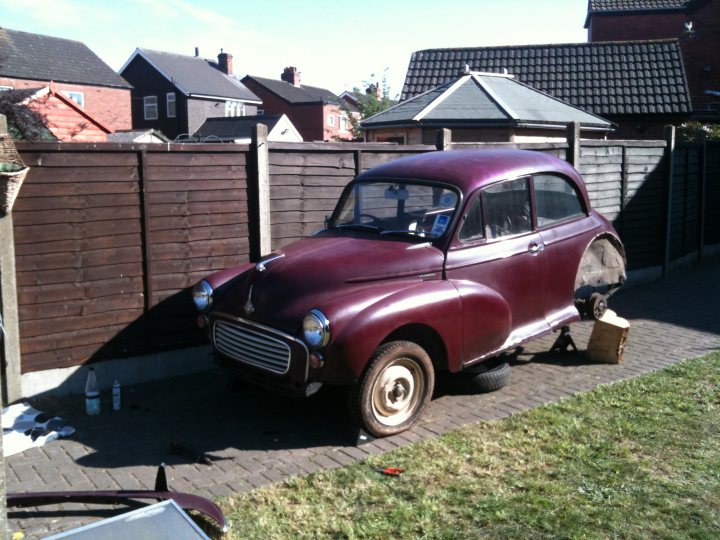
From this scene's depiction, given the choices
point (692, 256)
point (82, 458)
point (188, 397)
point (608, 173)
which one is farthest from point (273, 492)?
point (692, 256)

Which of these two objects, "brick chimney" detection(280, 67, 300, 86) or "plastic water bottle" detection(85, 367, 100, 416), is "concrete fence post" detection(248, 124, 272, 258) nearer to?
"plastic water bottle" detection(85, 367, 100, 416)

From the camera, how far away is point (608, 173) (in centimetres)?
1048

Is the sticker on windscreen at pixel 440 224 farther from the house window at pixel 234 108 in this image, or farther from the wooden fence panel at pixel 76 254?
the house window at pixel 234 108

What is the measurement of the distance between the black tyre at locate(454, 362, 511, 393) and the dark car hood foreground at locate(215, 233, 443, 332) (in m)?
1.01

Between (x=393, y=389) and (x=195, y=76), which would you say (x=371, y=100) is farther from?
(x=393, y=389)

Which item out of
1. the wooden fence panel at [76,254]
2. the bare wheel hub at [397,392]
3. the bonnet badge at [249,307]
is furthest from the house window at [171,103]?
the bare wheel hub at [397,392]

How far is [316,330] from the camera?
16.6ft

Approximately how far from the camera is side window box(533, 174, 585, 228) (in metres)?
6.91

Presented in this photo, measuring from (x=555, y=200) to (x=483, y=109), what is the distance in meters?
8.47

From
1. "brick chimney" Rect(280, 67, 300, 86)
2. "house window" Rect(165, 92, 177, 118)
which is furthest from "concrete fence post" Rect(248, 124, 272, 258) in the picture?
"brick chimney" Rect(280, 67, 300, 86)

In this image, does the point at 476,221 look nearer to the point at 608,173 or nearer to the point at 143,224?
the point at 143,224

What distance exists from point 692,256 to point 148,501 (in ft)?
36.2

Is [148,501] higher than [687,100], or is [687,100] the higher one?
[687,100]

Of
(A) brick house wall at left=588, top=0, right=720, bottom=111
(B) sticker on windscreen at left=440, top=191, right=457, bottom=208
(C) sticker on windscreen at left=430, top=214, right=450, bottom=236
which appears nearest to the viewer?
(C) sticker on windscreen at left=430, top=214, right=450, bottom=236
